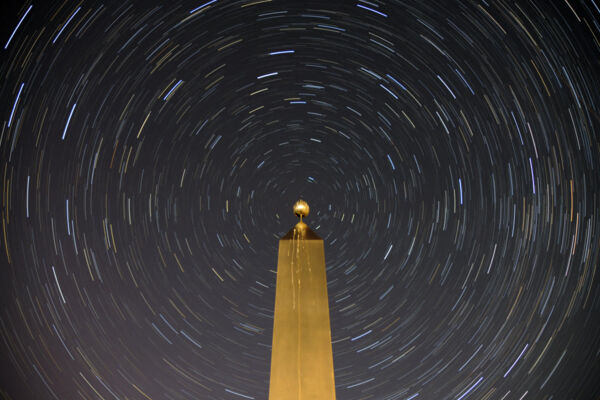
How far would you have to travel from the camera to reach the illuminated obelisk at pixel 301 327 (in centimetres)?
421

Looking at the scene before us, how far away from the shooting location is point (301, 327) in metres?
4.49

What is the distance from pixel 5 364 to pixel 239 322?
12.8ft

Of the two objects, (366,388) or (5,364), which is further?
(366,388)

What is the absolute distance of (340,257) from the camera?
9336mm

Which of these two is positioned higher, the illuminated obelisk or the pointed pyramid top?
the pointed pyramid top

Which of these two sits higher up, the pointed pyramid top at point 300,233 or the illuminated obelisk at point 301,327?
the pointed pyramid top at point 300,233

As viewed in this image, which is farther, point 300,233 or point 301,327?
point 300,233

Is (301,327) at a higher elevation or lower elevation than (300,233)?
lower

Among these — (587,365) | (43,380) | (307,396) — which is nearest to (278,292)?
(307,396)

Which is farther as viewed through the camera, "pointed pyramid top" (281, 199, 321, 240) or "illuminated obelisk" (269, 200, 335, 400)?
"pointed pyramid top" (281, 199, 321, 240)

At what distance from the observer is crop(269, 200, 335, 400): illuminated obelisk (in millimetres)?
4211

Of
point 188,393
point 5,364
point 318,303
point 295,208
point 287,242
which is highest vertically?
point 295,208

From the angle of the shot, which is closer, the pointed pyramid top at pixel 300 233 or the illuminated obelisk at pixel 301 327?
the illuminated obelisk at pixel 301 327

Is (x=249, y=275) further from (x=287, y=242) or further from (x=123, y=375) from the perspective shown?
(x=287, y=242)
